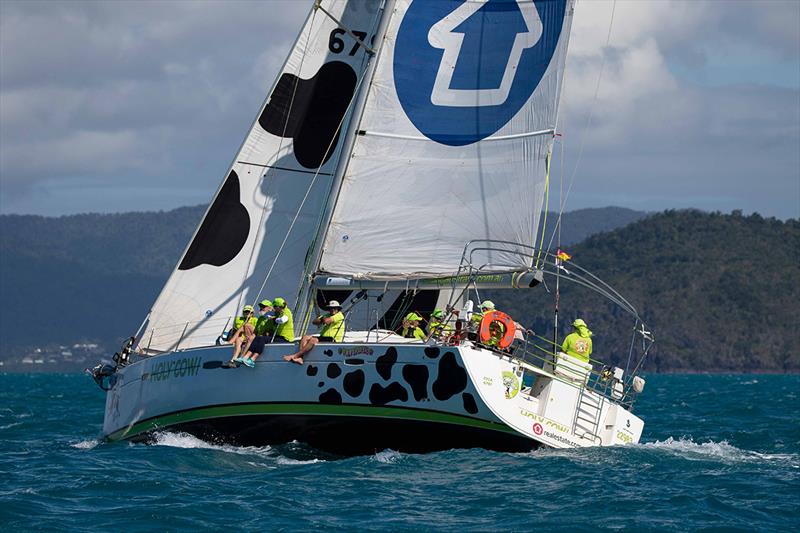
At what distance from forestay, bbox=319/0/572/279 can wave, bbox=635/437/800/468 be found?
11.8 feet

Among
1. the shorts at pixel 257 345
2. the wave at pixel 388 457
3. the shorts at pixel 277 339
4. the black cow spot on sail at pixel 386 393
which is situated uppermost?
the shorts at pixel 277 339

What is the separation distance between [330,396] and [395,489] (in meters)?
2.50

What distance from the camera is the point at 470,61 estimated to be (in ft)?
60.0

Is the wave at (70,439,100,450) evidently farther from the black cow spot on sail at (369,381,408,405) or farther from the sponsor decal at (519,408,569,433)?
the sponsor decal at (519,408,569,433)

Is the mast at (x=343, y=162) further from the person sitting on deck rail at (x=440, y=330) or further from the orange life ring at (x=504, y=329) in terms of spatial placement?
the orange life ring at (x=504, y=329)

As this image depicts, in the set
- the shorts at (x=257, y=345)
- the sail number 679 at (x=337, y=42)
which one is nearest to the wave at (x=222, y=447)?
the shorts at (x=257, y=345)

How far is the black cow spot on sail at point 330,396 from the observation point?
1617 centimetres

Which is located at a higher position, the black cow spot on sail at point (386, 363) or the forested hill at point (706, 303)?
the forested hill at point (706, 303)

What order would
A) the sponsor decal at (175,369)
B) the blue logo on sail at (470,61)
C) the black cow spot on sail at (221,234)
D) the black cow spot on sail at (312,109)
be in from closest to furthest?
the sponsor decal at (175,369), the blue logo on sail at (470,61), the black cow spot on sail at (221,234), the black cow spot on sail at (312,109)

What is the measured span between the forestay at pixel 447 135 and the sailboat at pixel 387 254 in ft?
0.08

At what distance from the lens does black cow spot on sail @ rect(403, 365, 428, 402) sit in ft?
51.5

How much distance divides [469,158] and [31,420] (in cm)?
1263

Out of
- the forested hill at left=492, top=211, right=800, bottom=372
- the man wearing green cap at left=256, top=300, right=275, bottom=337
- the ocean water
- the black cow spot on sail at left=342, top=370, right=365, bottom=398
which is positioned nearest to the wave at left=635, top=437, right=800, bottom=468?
the ocean water

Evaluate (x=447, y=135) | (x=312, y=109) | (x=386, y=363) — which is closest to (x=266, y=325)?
(x=386, y=363)
